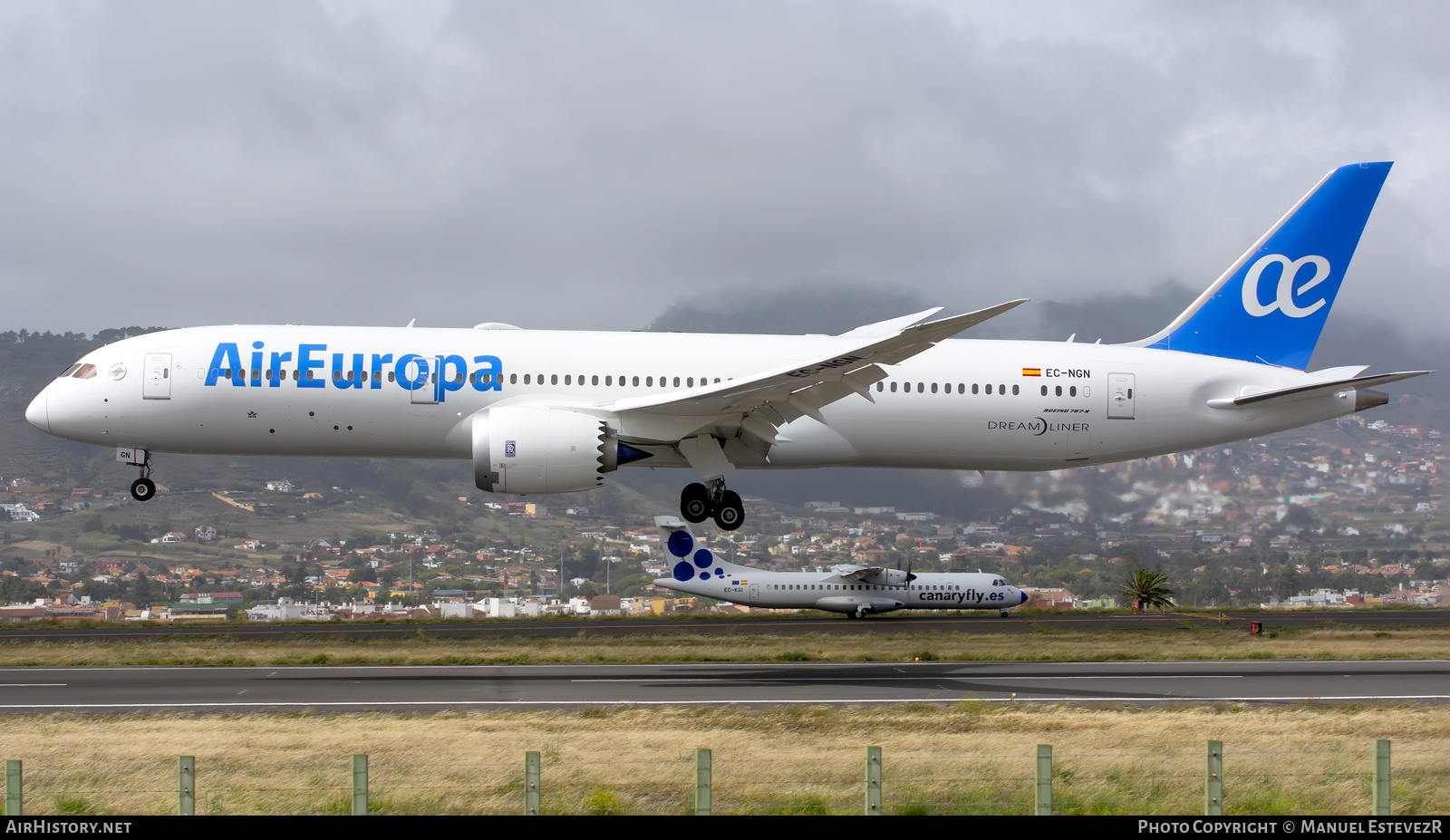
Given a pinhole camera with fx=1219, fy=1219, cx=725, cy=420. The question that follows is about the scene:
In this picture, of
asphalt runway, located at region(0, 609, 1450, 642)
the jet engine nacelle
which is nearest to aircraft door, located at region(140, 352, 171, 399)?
the jet engine nacelle

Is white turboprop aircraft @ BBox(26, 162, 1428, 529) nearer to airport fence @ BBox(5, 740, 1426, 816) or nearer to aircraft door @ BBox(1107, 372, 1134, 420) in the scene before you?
aircraft door @ BBox(1107, 372, 1134, 420)

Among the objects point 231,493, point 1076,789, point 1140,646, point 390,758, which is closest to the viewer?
point 1076,789

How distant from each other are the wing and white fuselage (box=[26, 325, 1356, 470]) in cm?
59

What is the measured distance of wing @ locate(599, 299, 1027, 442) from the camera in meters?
25.1

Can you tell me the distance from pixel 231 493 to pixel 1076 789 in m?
166

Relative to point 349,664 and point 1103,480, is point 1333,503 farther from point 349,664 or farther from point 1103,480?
point 349,664

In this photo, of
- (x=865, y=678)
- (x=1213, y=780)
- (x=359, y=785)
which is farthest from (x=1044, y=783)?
(x=865, y=678)

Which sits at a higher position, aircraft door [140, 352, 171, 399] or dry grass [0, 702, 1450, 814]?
aircraft door [140, 352, 171, 399]

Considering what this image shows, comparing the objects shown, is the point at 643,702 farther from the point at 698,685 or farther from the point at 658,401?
the point at 658,401

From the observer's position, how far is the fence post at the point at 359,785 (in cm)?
1020

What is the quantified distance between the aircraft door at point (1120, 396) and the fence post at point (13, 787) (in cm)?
2673

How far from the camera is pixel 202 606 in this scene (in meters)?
129
